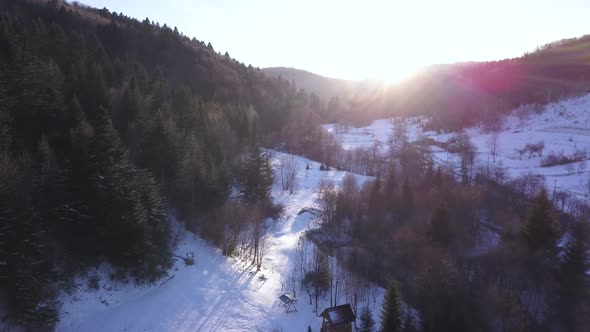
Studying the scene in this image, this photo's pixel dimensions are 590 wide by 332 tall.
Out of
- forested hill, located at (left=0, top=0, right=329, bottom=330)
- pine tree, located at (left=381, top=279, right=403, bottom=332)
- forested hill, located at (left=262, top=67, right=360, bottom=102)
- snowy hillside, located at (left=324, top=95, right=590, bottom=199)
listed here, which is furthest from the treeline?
forested hill, located at (left=262, top=67, right=360, bottom=102)

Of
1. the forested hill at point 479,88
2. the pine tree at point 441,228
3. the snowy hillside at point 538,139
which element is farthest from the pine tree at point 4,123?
the forested hill at point 479,88

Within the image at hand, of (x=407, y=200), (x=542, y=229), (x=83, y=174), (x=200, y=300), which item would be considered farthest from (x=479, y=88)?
(x=83, y=174)

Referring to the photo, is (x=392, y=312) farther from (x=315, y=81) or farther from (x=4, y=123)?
(x=315, y=81)

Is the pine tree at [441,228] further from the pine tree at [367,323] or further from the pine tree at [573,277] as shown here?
the pine tree at [367,323]

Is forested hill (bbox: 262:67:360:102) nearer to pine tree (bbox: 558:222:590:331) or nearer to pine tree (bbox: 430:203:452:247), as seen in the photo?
pine tree (bbox: 430:203:452:247)

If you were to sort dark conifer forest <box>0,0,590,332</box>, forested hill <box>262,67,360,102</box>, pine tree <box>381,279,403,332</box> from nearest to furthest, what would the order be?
dark conifer forest <box>0,0,590,332</box> < pine tree <box>381,279,403,332</box> < forested hill <box>262,67,360,102</box>

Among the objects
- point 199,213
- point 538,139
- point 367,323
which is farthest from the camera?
point 538,139

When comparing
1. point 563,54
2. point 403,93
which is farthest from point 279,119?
point 563,54
